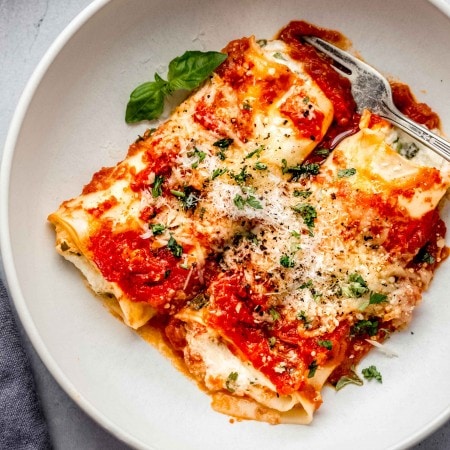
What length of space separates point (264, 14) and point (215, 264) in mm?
1603

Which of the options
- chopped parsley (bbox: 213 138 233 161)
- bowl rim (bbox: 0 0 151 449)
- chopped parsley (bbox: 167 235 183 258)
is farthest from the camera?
chopped parsley (bbox: 213 138 233 161)

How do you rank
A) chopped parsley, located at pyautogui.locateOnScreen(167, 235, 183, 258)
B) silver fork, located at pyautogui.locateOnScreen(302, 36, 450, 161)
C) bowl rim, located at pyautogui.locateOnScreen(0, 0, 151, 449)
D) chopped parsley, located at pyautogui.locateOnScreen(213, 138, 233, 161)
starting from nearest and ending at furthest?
bowl rim, located at pyautogui.locateOnScreen(0, 0, 151, 449) → chopped parsley, located at pyautogui.locateOnScreen(167, 235, 183, 258) → chopped parsley, located at pyautogui.locateOnScreen(213, 138, 233, 161) → silver fork, located at pyautogui.locateOnScreen(302, 36, 450, 161)

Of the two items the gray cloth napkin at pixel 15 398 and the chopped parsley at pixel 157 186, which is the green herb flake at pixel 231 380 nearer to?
the chopped parsley at pixel 157 186

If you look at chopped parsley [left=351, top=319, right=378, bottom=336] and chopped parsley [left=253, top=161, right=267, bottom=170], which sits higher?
chopped parsley [left=253, top=161, right=267, bottom=170]

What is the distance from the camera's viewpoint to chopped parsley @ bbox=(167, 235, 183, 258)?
13.0 ft

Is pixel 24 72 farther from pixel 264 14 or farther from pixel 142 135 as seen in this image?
pixel 264 14

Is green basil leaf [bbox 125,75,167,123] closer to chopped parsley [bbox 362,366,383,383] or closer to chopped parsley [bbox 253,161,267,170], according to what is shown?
chopped parsley [bbox 253,161,267,170]

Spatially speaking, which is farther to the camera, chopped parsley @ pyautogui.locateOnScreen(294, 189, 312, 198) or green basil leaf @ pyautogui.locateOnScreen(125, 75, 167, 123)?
green basil leaf @ pyautogui.locateOnScreen(125, 75, 167, 123)

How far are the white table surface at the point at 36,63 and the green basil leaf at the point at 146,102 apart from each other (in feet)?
2.48

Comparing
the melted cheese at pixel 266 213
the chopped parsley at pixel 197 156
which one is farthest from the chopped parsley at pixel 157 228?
the chopped parsley at pixel 197 156

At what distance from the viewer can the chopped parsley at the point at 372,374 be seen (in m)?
4.23

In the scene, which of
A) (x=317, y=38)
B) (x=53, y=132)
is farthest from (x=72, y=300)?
(x=317, y=38)

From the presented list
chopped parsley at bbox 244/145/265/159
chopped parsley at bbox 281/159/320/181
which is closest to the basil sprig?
chopped parsley at bbox 244/145/265/159

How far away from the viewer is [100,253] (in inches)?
156
